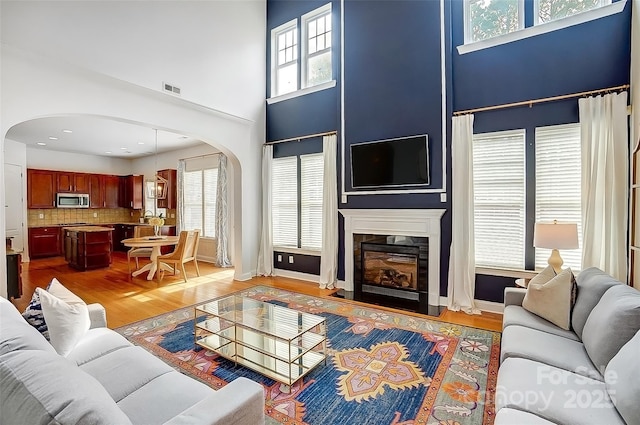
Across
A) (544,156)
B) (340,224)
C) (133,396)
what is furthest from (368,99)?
(133,396)

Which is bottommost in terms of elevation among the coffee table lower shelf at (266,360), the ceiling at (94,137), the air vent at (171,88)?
the coffee table lower shelf at (266,360)

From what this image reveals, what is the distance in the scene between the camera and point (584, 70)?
332 centimetres

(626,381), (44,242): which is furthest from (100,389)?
(44,242)

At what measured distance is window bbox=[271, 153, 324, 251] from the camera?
5.38m

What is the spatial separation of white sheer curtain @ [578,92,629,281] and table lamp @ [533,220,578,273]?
1.87ft

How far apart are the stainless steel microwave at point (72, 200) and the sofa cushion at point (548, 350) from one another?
10.4 metres

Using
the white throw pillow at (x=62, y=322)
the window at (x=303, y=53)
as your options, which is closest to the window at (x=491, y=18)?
the window at (x=303, y=53)

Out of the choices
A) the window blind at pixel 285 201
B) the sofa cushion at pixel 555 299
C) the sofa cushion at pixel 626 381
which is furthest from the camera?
the window blind at pixel 285 201

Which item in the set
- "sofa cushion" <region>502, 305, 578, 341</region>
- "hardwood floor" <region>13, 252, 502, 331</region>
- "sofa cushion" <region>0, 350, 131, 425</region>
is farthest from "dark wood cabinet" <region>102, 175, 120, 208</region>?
"sofa cushion" <region>502, 305, 578, 341</region>

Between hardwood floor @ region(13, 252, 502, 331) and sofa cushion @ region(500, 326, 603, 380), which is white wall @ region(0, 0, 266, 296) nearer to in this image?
hardwood floor @ region(13, 252, 502, 331)

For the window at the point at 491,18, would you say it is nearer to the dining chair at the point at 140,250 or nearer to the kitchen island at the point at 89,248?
the dining chair at the point at 140,250

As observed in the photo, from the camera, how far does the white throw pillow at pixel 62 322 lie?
1784mm

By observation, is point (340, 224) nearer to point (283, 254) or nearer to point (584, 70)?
point (283, 254)

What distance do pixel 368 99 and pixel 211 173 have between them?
452cm
